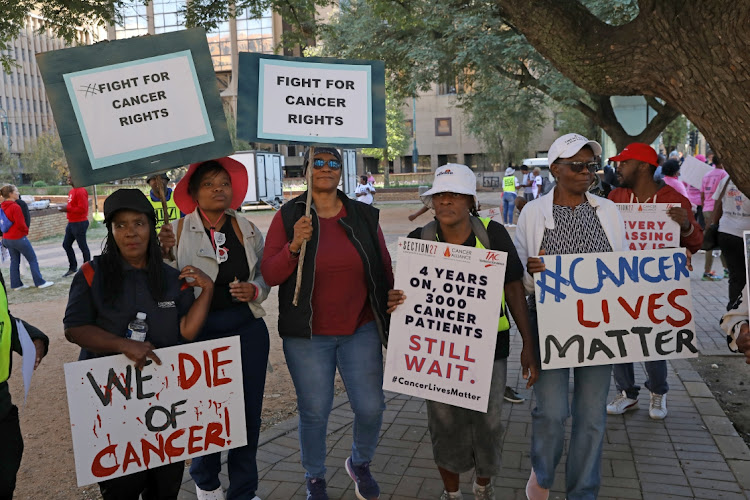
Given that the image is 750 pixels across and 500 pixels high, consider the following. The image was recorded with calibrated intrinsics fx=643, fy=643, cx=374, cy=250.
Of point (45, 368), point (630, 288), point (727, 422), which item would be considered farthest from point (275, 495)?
point (45, 368)

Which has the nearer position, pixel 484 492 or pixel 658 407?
pixel 484 492

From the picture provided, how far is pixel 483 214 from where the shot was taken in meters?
Result: 4.10

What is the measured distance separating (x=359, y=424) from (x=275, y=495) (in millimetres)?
770

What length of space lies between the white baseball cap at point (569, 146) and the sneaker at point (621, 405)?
2432mm

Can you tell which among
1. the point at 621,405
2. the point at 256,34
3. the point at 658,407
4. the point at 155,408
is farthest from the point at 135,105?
the point at 256,34

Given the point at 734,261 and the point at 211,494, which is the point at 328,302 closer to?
the point at 211,494

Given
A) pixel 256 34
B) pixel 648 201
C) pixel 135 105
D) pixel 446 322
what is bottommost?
pixel 446 322

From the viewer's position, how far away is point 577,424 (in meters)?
3.44

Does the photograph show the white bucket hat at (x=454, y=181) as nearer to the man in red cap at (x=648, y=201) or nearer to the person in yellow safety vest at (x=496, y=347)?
the person in yellow safety vest at (x=496, y=347)

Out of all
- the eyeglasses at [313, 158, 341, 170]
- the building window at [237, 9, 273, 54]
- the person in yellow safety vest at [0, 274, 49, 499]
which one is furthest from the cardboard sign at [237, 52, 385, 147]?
the building window at [237, 9, 273, 54]

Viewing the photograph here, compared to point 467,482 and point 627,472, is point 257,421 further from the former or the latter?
point 627,472

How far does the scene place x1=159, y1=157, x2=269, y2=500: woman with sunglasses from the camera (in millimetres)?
3490

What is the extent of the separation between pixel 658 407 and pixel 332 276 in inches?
121

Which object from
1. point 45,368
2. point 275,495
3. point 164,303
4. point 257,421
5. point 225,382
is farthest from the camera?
point 45,368
